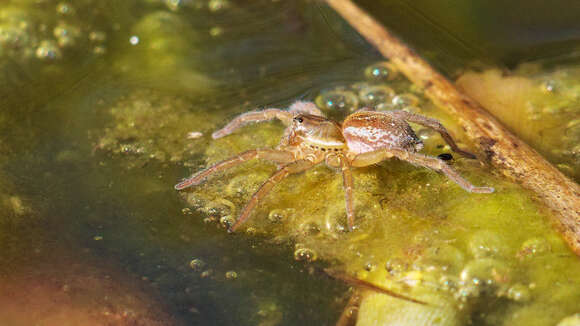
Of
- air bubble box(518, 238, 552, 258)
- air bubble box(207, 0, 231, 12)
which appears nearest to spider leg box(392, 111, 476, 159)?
air bubble box(518, 238, 552, 258)

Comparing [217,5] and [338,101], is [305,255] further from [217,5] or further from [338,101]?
[217,5]

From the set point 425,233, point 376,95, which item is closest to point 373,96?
point 376,95

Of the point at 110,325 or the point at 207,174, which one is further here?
the point at 207,174

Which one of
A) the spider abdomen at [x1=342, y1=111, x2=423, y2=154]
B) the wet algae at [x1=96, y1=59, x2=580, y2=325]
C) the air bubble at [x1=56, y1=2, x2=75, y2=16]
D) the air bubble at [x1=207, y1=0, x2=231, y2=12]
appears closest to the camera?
the wet algae at [x1=96, y1=59, x2=580, y2=325]

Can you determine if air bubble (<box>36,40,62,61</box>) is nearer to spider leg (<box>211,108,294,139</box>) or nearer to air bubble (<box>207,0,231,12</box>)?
air bubble (<box>207,0,231,12</box>)

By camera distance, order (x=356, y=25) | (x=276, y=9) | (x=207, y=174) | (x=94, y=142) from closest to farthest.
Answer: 1. (x=207, y=174)
2. (x=94, y=142)
3. (x=356, y=25)
4. (x=276, y=9)

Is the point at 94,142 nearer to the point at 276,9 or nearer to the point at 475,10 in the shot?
the point at 276,9

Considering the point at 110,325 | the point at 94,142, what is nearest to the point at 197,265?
the point at 110,325
